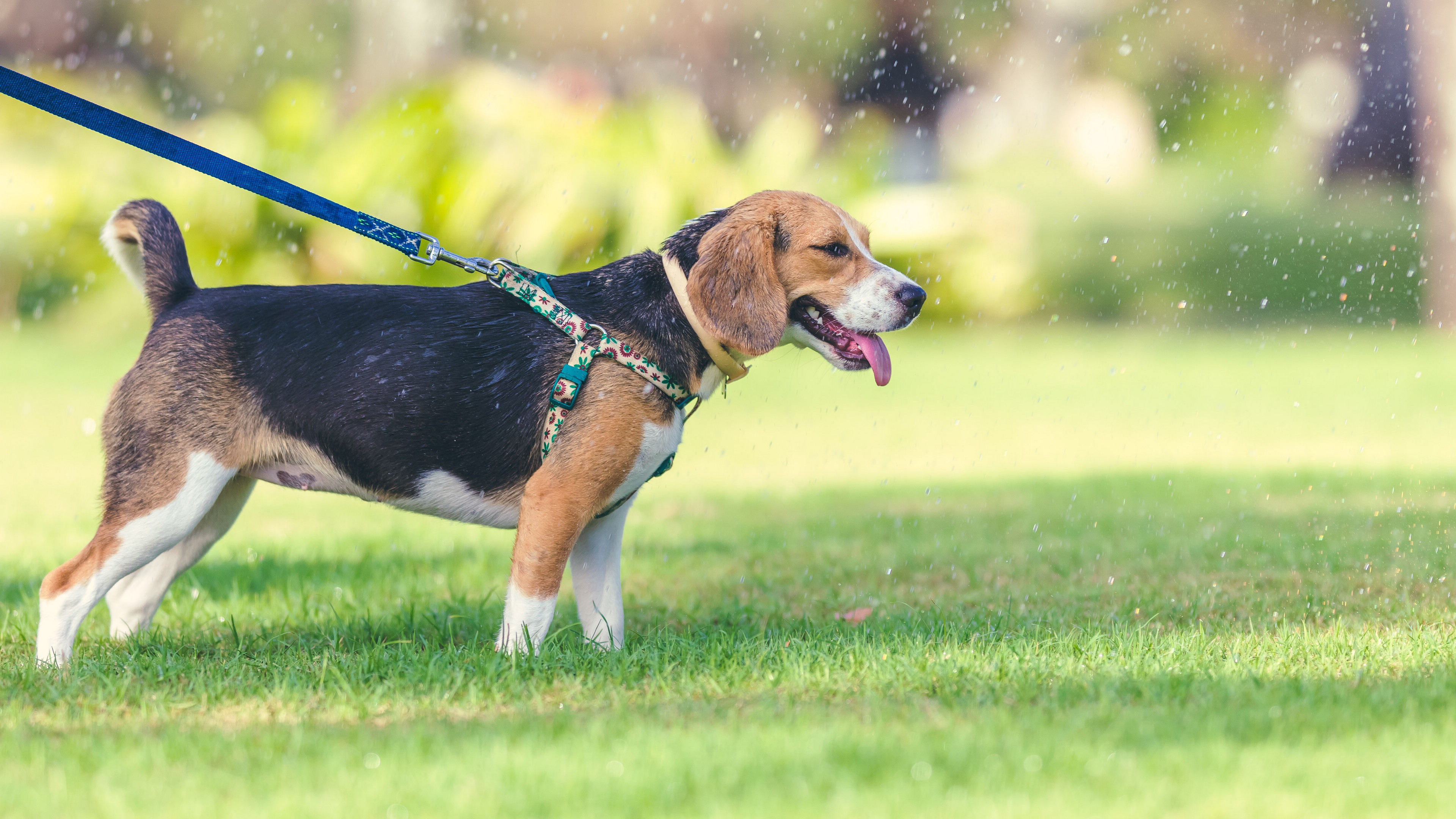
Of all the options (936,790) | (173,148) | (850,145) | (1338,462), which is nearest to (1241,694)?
(936,790)

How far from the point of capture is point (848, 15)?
37375mm

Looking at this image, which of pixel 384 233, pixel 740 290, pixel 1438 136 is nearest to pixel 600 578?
pixel 740 290

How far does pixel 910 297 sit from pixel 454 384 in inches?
59.4

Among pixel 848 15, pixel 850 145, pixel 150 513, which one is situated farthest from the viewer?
pixel 848 15

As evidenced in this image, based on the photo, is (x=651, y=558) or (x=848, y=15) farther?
(x=848, y=15)

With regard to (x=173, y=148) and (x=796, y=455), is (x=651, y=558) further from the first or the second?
(x=796, y=455)

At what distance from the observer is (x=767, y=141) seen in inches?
727

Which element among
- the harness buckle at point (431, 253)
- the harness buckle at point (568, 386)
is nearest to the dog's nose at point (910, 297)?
the harness buckle at point (568, 386)

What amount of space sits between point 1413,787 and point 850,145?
1918cm

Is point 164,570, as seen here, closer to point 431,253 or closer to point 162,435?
point 162,435

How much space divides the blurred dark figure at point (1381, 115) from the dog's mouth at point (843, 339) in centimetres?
2813

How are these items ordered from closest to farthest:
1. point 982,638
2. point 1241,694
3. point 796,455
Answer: point 1241,694
point 982,638
point 796,455

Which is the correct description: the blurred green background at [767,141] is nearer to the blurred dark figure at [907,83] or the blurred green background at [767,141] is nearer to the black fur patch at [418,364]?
the blurred dark figure at [907,83]

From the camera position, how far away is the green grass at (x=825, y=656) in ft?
10.6
